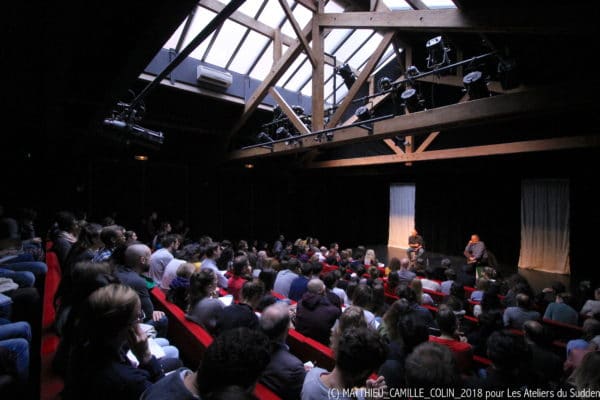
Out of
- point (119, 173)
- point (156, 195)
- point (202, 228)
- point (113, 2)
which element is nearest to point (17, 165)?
point (119, 173)

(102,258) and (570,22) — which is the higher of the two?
(570,22)

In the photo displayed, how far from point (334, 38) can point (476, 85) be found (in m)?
5.09

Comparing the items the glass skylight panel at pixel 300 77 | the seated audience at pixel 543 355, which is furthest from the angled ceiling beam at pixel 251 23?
the seated audience at pixel 543 355

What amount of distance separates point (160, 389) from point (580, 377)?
1932mm

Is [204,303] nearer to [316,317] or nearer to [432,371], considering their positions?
[316,317]

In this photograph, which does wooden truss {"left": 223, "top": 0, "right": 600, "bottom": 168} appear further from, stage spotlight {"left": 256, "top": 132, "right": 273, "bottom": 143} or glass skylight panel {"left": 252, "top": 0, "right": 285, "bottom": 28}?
stage spotlight {"left": 256, "top": 132, "right": 273, "bottom": 143}

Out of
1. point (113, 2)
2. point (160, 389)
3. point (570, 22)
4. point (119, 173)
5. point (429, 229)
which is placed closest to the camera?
point (160, 389)

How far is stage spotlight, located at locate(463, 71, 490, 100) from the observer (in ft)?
12.4

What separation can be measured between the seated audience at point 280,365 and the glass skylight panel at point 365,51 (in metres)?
8.40

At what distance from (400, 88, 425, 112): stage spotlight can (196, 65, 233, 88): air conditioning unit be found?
3996 millimetres

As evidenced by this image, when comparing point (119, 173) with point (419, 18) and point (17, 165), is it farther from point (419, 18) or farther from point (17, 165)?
point (419, 18)

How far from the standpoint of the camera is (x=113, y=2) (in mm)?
2223

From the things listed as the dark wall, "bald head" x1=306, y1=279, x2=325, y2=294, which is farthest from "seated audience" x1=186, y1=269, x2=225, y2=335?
the dark wall

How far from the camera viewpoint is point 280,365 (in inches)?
70.0
